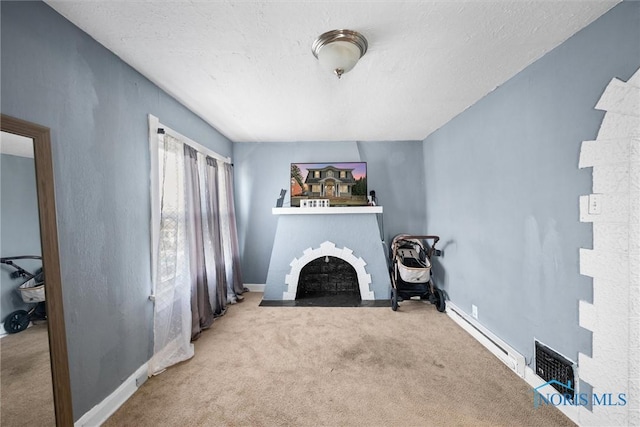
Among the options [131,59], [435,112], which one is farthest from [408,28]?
[131,59]

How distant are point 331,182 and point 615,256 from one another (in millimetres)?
2869

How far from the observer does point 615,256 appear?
1.21 m

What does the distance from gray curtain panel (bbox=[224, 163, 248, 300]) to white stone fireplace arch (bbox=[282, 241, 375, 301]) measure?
0.71 m

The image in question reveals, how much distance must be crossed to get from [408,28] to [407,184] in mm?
2621

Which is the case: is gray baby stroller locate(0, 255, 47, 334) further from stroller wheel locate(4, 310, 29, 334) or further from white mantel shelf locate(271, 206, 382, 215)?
white mantel shelf locate(271, 206, 382, 215)

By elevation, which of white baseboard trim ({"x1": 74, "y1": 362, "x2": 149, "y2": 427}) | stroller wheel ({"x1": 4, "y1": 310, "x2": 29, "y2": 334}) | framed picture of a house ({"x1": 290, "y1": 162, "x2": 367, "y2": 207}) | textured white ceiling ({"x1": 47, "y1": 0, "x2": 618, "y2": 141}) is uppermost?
textured white ceiling ({"x1": 47, "y1": 0, "x2": 618, "y2": 141})

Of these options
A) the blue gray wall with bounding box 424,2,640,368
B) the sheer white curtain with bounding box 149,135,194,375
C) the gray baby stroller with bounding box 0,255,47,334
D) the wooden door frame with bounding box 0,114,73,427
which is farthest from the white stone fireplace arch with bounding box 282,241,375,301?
the gray baby stroller with bounding box 0,255,47,334

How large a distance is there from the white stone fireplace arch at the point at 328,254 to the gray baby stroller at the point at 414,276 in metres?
0.38

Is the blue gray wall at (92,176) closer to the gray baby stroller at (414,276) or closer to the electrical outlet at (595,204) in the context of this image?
the gray baby stroller at (414,276)

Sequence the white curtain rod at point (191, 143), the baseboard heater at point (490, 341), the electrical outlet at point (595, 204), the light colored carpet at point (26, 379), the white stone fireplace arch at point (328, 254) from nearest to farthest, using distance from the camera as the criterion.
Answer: the light colored carpet at point (26, 379) < the electrical outlet at point (595, 204) < the baseboard heater at point (490, 341) < the white curtain rod at point (191, 143) < the white stone fireplace arch at point (328, 254)

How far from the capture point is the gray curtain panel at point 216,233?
2814mm

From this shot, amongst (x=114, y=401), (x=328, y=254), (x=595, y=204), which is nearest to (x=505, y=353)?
(x=595, y=204)
